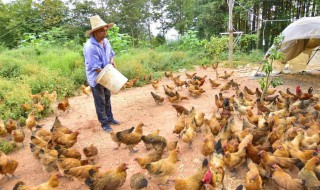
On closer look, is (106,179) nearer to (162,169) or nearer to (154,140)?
(162,169)

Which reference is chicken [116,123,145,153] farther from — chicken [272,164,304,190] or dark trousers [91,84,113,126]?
chicken [272,164,304,190]

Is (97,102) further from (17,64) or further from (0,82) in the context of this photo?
(17,64)

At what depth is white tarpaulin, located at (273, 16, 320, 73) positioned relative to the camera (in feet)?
28.4

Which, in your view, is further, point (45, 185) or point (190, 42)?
point (190, 42)

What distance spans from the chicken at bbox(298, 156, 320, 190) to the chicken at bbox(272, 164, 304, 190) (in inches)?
7.2

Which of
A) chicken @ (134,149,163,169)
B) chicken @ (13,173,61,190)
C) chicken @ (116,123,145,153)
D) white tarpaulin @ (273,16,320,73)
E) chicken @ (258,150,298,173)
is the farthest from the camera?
white tarpaulin @ (273,16,320,73)

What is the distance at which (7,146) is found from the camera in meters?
5.34

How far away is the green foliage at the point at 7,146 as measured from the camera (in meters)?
5.30

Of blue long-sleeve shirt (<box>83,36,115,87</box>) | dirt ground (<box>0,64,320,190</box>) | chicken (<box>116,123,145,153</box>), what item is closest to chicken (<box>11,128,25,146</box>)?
dirt ground (<box>0,64,320,190</box>)

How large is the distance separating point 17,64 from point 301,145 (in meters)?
10.5

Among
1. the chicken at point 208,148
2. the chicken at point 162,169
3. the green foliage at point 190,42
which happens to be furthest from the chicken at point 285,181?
the green foliage at point 190,42

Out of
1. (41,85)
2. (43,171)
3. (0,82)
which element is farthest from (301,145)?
(0,82)

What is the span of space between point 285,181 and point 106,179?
8.56 ft

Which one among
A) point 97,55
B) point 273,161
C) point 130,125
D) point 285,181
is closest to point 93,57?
point 97,55
